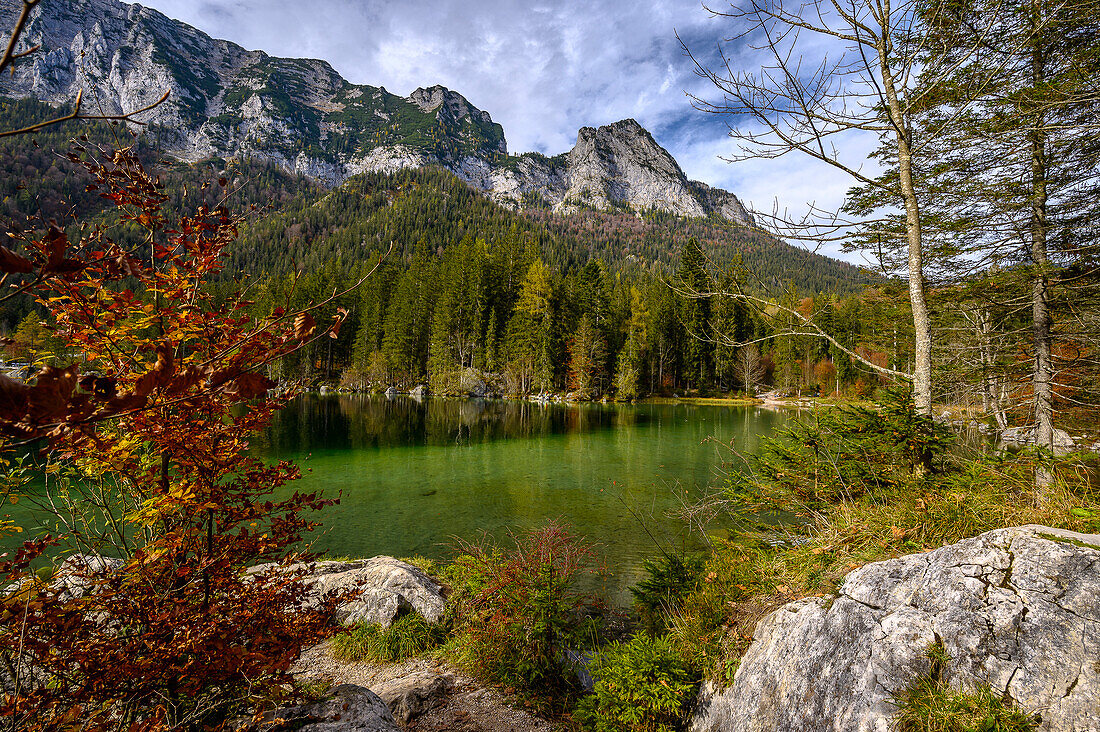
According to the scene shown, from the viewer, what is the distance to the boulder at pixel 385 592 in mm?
5777

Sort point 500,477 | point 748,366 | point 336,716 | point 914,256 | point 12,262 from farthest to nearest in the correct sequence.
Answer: point 748,366 < point 500,477 < point 914,256 < point 336,716 < point 12,262

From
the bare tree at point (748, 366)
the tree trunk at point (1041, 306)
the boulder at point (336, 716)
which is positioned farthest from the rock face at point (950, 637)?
the bare tree at point (748, 366)

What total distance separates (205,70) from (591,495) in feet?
804

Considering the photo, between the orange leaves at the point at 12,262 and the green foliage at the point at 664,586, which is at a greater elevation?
the orange leaves at the point at 12,262

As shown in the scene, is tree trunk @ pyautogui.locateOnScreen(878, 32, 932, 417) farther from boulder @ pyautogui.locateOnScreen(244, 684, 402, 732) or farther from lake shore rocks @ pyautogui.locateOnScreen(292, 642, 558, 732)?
boulder @ pyautogui.locateOnScreen(244, 684, 402, 732)

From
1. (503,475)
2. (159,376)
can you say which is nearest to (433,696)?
(159,376)

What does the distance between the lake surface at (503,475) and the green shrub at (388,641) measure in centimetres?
132

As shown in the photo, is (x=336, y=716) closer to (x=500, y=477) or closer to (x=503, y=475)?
(x=500, y=477)

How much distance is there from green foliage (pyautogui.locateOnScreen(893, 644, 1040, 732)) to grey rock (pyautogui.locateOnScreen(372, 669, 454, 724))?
12.1ft

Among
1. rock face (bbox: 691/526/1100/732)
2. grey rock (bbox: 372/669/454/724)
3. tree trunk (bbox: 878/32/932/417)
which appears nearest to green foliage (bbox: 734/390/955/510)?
tree trunk (bbox: 878/32/932/417)

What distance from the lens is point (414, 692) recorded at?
14.5ft

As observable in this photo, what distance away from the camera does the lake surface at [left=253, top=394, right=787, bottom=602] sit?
888 centimetres

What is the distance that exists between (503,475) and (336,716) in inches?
417

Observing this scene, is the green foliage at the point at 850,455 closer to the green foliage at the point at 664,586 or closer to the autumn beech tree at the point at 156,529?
the green foliage at the point at 664,586
